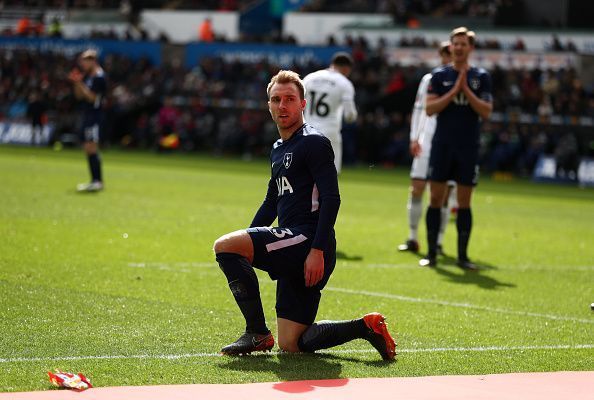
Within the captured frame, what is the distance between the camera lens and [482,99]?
1265 cm

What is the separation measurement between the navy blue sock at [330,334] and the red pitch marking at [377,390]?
720 millimetres

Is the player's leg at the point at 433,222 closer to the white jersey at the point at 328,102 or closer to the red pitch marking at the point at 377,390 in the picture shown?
the white jersey at the point at 328,102

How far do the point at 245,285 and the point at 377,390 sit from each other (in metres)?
1.29

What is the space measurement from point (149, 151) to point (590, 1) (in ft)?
47.8

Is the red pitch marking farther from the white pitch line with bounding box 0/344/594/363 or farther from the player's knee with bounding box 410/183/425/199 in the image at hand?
the player's knee with bounding box 410/183/425/199

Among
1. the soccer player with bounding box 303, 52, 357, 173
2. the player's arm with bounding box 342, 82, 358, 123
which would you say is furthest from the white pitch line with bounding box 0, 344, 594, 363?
the player's arm with bounding box 342, 82, 358, 123

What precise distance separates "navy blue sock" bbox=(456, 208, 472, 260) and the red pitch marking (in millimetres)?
5817

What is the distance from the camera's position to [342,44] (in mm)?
38906

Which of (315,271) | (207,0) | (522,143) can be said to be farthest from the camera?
(207,0)

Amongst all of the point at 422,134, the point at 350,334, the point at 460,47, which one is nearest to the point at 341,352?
the point at 350,334

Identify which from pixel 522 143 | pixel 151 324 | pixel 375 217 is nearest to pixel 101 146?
pixel 522 143

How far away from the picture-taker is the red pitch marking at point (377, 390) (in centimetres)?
626

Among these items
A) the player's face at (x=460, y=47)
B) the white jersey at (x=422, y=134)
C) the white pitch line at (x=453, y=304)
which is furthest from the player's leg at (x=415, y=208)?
the white pitch line at (x=453, y=304)

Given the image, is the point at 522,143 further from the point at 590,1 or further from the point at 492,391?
the point at 492,391
